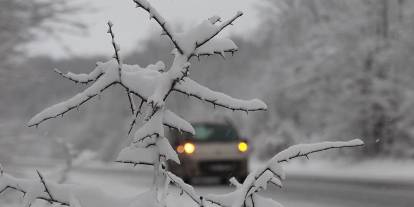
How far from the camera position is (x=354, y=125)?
2800 cm

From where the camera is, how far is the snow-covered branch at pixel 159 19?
171 centimetres

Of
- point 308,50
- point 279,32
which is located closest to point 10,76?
point 308,50

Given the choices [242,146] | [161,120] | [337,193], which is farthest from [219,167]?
[161,120]

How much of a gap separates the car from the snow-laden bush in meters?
15.9

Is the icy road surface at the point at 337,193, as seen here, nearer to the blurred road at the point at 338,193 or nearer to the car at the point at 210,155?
the blurred road at the point at 338,193

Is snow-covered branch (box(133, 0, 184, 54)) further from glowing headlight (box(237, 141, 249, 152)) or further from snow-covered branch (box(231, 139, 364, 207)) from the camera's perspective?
glowing headlight (box(237, 141, 249, 152))

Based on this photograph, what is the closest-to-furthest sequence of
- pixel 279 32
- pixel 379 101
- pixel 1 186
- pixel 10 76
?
1. pixel 1 186
2. pixel 10 76
3. pixel 379 101
4. pixel 279 32

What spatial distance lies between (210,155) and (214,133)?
81 centimetres

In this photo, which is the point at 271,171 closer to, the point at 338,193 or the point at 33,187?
the point at 33,187

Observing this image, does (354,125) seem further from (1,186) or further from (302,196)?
(1,186)

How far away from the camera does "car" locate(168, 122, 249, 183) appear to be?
1792 centimetres

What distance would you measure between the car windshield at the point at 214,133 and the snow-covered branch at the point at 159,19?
1639 centimetres

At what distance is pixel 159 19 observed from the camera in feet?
5.68

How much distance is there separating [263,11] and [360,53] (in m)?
10.2
